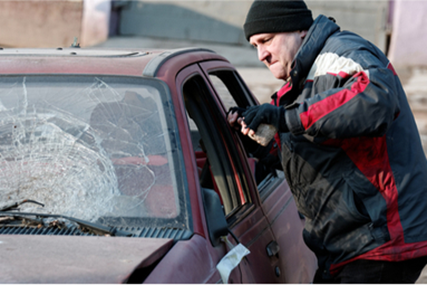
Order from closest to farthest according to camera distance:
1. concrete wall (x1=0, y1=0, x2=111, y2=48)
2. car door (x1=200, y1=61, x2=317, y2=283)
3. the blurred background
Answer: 1. car door (x1=200, y1=61, x2=317, y2=283)
2. concrete wall (x1=0, y1=0, x2=111, y2=48)
3. the blurred background

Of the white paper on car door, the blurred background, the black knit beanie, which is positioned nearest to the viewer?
the white paper on car door

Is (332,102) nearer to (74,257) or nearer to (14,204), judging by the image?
(74,257)

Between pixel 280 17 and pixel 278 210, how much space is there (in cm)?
103

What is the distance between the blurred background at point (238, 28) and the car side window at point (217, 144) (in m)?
6.08

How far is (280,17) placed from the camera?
215cm

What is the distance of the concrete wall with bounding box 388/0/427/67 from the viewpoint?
34.2ft

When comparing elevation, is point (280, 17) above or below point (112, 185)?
above

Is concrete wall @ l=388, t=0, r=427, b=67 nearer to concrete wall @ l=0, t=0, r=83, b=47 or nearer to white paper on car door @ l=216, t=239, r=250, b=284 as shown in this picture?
concrete wall @ l=0, t=0, r=83, b=47

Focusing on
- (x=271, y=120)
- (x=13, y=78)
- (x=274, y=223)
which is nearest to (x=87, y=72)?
(x=13, y=78)

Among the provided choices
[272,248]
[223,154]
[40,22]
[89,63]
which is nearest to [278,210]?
[272,248]

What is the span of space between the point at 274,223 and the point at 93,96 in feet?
3.62

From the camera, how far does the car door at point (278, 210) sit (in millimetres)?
2369

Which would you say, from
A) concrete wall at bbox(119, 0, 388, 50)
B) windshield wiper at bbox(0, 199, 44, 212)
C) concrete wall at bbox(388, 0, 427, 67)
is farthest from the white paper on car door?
concrete wall at bbox(119, 0, 388, 50)

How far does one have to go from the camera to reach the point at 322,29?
6.88 feet
